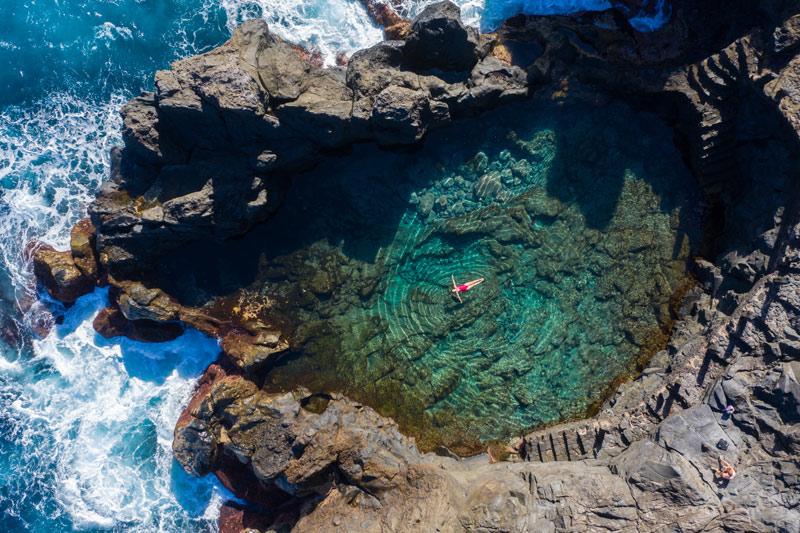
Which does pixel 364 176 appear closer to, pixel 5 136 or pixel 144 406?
pixel 144 406

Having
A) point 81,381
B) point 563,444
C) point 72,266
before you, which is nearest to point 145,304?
point 72,266

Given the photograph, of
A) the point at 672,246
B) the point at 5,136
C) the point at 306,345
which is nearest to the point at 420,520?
the point at 306,345

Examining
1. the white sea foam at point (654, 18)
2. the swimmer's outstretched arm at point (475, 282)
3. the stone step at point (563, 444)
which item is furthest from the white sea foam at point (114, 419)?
the white sea foam at point (654, 18)

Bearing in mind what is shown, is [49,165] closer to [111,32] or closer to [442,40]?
[111,32]

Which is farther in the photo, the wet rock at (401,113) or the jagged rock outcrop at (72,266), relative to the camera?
the jagged rock outcrop at (72,266)

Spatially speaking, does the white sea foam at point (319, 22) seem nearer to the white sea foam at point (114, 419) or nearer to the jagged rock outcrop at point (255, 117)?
the jagged rock outcrop at point (255, 117)

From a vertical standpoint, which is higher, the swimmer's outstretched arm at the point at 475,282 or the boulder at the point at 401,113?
the boulder at the point at 401,113
